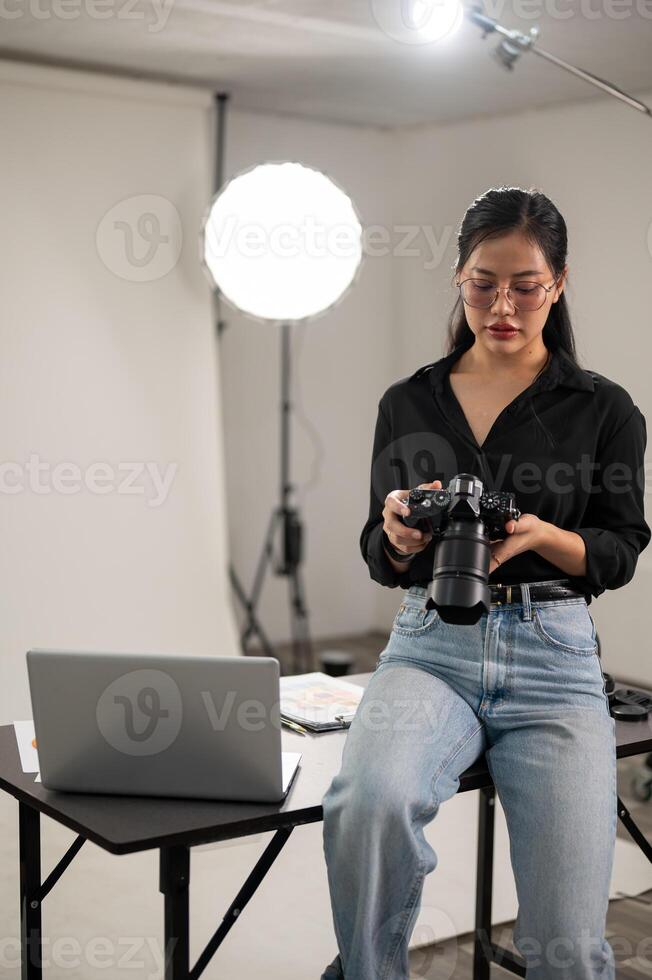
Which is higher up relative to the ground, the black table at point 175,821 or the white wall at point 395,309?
the white wall at point 395,309

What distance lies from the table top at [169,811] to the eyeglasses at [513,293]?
2.10 ft

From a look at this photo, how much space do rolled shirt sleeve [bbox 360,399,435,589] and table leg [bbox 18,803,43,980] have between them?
22.2 inches

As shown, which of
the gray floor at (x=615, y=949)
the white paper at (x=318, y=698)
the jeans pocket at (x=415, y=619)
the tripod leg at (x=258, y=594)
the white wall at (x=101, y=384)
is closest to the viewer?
the jeans pocket at (x=415, y=619)

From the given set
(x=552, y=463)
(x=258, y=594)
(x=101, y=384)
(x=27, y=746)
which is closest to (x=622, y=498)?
(x=552, y=463)

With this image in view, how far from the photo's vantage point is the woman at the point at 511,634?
1317 mm

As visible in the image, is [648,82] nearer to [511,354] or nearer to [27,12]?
[27,12]

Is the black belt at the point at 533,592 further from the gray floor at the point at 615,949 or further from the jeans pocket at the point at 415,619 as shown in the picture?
the gray floor at the point at 615,949

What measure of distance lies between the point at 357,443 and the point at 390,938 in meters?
3.40

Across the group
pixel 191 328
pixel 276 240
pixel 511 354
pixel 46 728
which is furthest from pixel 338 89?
pixel 46 728

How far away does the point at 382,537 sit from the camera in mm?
1599

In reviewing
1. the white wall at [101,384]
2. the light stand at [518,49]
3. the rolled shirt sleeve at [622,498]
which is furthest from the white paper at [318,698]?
the white wall at [101,384]

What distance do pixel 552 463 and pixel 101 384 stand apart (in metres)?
2.27

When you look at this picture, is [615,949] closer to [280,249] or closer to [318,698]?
[318,698]

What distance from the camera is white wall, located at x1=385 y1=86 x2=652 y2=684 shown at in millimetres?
3623
